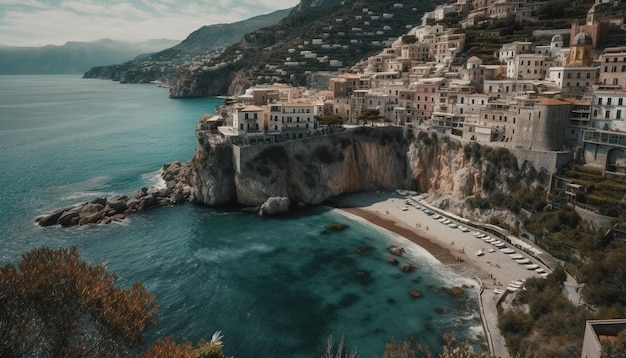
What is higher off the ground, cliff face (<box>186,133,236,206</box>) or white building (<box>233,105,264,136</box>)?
white building (<box>233,105,264,136</box>)

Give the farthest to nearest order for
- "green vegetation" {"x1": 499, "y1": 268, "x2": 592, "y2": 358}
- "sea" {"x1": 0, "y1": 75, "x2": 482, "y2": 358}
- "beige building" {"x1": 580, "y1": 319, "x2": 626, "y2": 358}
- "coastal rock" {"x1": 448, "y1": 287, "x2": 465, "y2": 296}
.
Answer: "coastal rock" {"x1": 448, "y1": 287, "x2": 465, "y2": 296}, "sea" {"x1": 0, "y1": 75, "x2": 482, "y2": 358}, "green vegetation" {"x1": 499, "y1": 268, "x2": 592, "y2": 358}, "beige building" {"x1": 580, "y1": 319, "x2": 626, "y2": 358}

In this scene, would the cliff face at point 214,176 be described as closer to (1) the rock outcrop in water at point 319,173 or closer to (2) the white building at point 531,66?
(1) the rock outcrop in water at point 319,173

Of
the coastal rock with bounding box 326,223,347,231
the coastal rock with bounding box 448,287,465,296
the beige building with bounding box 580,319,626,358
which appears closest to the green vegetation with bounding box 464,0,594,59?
the coastal rock with bounding box 326,223,347,231

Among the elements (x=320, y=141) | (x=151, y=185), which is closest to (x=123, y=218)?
(x=151, y=185)

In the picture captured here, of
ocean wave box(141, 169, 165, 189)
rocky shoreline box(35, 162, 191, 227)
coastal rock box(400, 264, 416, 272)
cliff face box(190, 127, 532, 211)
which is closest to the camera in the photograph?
coastal rock box(400, 264, 416, 272)

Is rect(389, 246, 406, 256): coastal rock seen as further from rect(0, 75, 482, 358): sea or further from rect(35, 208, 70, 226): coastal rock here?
rect(35, 208, 70, 226): coastal rock

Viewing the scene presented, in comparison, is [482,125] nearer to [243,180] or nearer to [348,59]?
[243,180]

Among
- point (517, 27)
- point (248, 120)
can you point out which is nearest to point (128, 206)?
point (248, 120)
